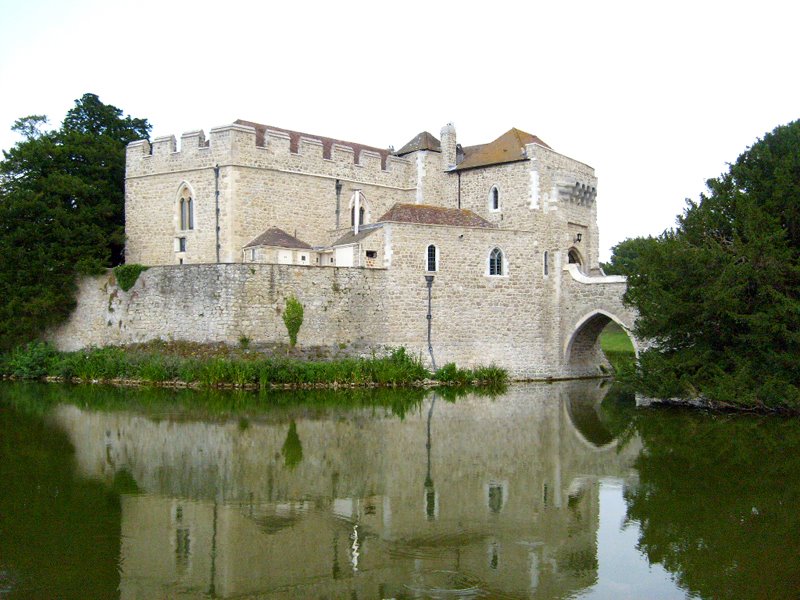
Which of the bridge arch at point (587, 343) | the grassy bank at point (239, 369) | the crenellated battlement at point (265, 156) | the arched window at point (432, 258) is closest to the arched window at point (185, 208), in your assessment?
the crenellated battlement at point (265, 156)

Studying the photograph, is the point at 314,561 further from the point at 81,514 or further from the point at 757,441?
the point at 757,441

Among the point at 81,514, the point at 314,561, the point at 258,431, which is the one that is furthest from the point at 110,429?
the point at 314,561

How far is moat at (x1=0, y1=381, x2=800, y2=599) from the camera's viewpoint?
818 centimetres

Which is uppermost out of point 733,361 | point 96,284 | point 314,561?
point 96,284

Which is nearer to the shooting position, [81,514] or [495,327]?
[81,514]

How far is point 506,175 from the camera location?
29.9 meters

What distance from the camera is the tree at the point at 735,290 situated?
64.0 feet

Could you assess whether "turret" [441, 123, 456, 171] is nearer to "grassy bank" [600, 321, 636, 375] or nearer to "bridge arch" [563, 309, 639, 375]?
"bridge arch" [563, 309, 639, 375]

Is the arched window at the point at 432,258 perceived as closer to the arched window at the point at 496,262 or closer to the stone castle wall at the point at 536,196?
the arched window at the point at 496,262

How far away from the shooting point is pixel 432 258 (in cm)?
2756

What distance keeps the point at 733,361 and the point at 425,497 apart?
38.7ft

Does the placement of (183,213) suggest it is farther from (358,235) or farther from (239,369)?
(239,369)

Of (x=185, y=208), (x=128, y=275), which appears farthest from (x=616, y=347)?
(x=128, y=275)

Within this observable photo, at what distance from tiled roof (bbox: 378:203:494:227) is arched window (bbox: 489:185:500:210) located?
104 cm
